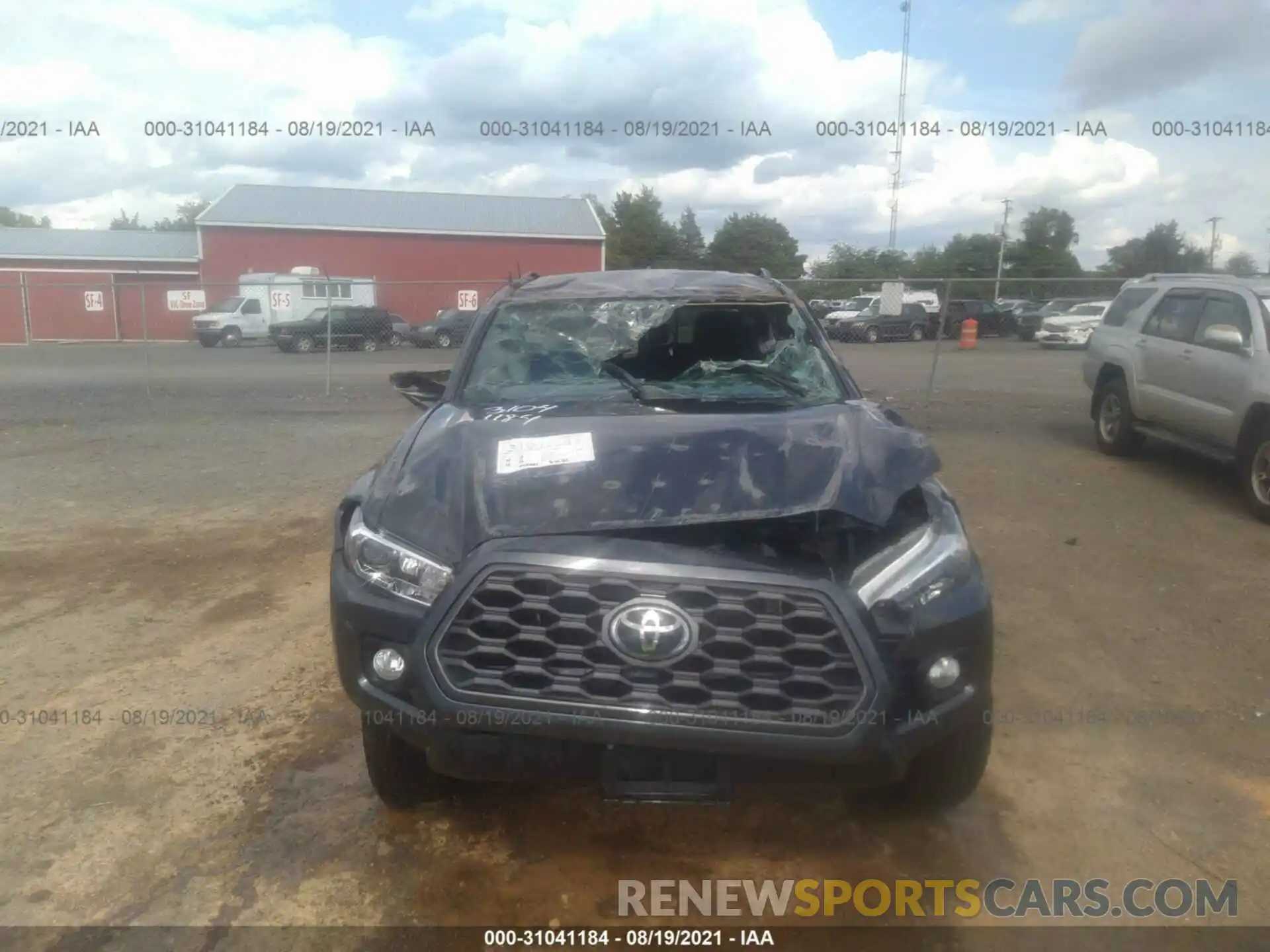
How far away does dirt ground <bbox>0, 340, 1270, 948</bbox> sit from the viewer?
9.46ft

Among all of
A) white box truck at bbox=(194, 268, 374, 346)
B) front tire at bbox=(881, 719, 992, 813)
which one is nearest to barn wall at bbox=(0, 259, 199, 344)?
white box truck at bbox=(194, 268, 374, 346)

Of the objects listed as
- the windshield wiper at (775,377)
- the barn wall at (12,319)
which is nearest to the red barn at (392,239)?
the barn wall at (12,319)

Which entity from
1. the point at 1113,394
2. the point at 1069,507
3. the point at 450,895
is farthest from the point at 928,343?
the point at 450,895

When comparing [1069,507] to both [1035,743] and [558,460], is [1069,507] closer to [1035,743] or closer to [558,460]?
[1035,743]

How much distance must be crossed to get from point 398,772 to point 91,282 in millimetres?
31600

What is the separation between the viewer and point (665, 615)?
8.23ft

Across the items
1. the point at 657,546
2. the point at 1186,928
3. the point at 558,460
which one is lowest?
the point at 1186,928

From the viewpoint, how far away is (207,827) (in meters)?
3.15

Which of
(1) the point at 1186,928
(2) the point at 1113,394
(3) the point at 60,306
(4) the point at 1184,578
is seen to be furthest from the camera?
(3) the point at 60,306

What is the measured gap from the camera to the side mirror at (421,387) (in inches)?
168

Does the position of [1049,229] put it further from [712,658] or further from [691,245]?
[712,658]

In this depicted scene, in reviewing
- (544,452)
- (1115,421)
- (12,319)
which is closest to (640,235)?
(12,319)

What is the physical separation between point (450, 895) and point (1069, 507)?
249 inches

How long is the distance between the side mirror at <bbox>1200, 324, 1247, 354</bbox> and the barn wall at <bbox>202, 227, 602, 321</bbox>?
28.1 meters
